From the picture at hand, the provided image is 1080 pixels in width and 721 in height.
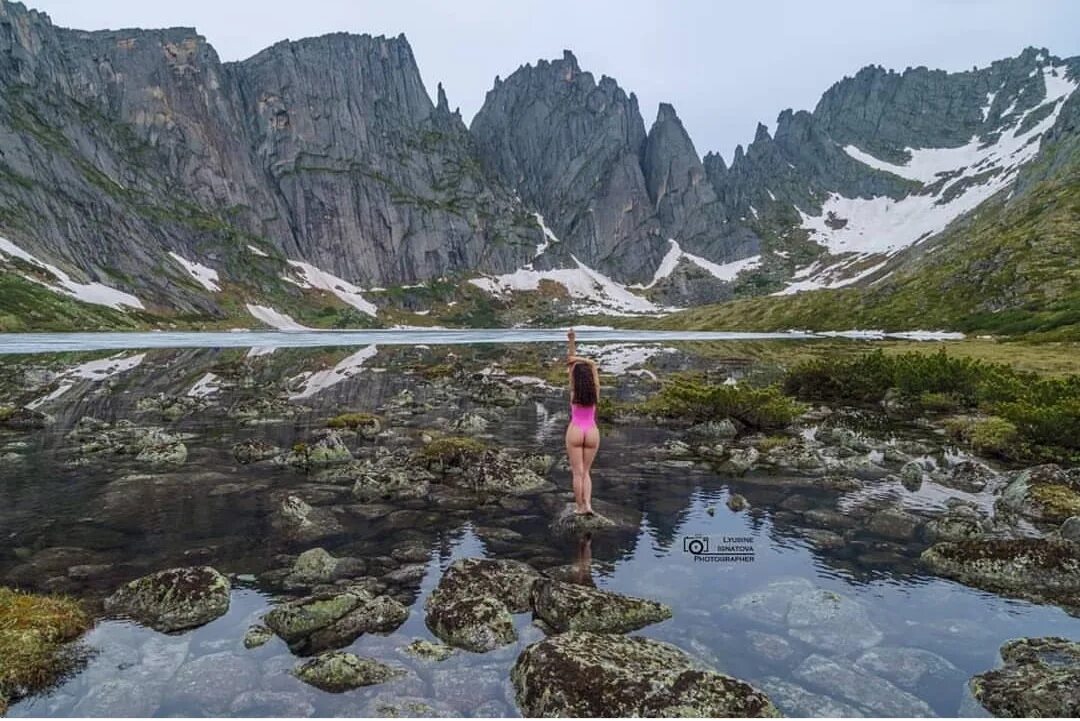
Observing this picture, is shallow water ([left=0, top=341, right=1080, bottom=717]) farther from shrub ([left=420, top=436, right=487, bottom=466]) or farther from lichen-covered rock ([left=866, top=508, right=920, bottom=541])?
shrub ([left=420, top=436, right=487, bottom=466])

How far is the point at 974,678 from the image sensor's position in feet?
33.6

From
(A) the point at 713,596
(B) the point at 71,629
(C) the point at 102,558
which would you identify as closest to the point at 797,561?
(A) the point at 713,596

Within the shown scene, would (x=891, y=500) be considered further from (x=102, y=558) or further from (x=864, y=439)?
(x=102, y=558)

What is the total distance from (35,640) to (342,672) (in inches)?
202

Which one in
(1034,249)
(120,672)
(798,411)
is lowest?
(120,672)

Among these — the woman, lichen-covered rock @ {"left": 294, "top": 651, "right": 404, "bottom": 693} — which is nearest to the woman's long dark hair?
the woman

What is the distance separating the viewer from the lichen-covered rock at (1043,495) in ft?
60.4

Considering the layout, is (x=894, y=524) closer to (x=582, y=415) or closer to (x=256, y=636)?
(x=582, y=415)

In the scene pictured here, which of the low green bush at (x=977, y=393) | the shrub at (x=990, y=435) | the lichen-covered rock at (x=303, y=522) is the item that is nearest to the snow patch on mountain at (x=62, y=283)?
the low green bush at (x=977, y=393)

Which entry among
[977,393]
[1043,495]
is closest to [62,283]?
[977,393]

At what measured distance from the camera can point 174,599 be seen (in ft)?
40.9

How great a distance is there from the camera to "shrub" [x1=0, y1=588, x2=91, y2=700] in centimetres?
962

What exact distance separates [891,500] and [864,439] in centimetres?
1113

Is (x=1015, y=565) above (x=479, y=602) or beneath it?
above
